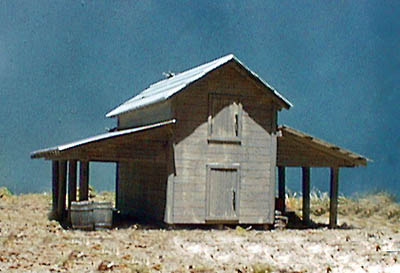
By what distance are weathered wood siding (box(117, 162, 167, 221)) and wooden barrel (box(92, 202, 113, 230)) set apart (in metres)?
2.01

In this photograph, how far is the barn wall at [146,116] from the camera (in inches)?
941

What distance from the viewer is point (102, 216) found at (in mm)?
22219

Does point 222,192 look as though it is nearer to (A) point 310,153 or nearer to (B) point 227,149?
(B) point 227,149

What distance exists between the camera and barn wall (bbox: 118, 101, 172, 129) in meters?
23.9

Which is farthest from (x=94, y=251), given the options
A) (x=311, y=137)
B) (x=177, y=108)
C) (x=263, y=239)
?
(x=311, y=137)

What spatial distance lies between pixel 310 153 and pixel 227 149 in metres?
3.84

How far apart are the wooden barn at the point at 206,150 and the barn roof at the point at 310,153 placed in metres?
0.36

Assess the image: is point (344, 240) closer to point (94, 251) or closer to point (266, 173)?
point (266, 173)

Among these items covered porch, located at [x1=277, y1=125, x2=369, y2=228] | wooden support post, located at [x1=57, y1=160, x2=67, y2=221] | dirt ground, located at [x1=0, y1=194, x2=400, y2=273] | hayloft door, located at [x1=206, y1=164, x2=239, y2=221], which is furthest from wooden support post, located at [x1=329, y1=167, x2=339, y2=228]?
wooden support post, located at [x1=57, y1=160, x2=67, y2=221]

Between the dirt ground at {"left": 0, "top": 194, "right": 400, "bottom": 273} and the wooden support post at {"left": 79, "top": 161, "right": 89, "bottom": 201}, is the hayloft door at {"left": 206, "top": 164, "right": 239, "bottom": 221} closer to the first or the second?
the dirt ground at {"left": 0, "top": 194, "right": 400, "bottom": 273}

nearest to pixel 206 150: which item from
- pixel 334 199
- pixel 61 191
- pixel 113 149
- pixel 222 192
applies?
pixel 222 192

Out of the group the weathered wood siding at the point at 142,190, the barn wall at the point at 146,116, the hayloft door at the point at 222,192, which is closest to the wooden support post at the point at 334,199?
the hayloft door at the point at 222,192

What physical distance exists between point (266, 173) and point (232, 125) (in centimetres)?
203

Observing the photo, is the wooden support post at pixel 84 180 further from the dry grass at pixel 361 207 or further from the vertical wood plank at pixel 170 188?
the dry grass at pixel 361 207
